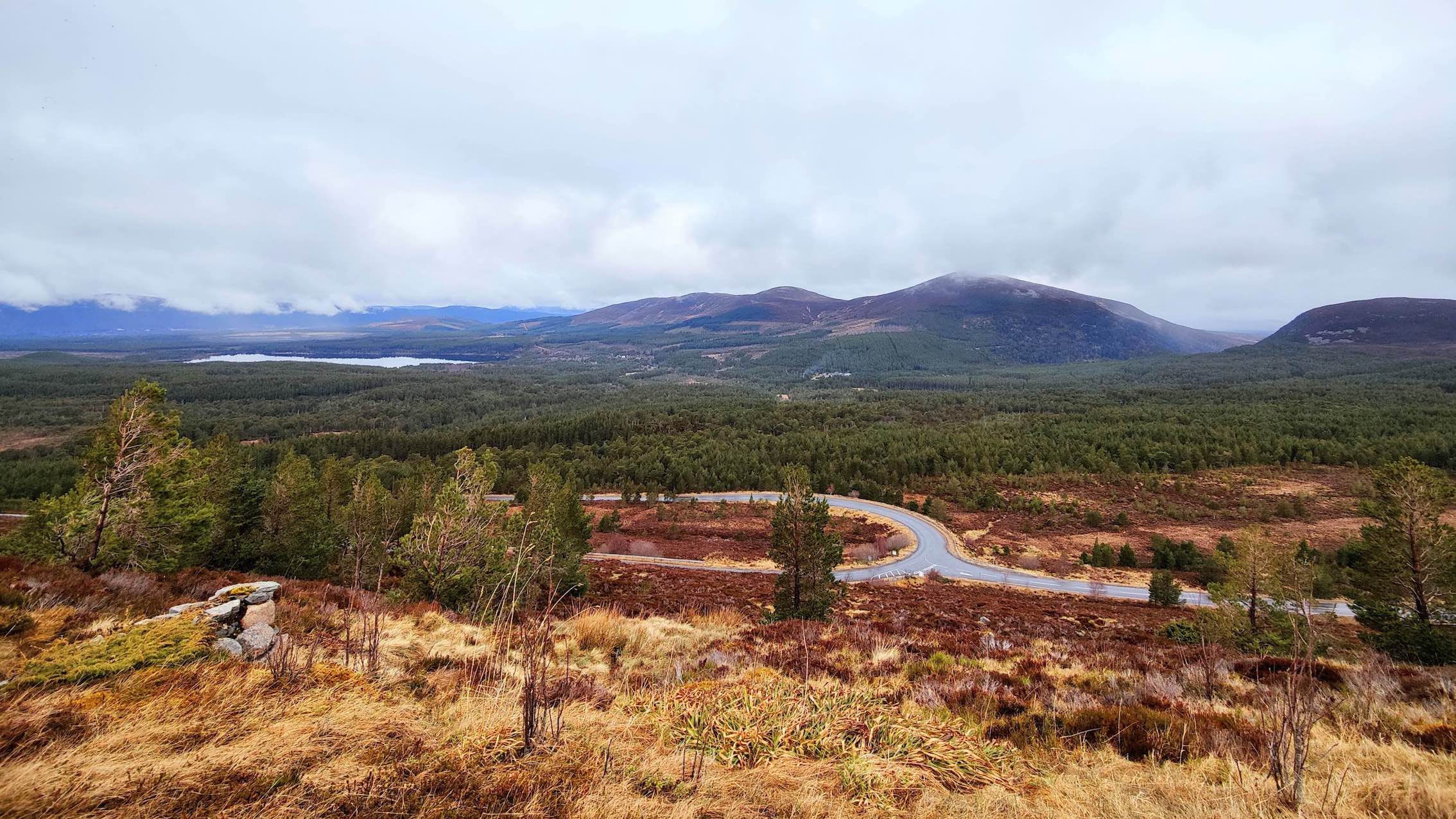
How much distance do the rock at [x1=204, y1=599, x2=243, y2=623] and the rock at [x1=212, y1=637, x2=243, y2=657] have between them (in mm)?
885

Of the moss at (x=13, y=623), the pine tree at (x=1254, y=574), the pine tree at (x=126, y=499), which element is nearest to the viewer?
the moss at (x=13, y=623)

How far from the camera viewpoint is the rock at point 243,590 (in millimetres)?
7578

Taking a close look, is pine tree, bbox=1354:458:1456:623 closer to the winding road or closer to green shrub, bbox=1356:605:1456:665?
green shrub, bbox=1356:605:1456:665

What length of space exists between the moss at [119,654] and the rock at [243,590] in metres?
2.45

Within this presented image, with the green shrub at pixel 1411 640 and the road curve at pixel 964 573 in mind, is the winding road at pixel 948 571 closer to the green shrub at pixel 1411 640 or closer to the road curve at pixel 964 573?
the road curve at pixel 964 573

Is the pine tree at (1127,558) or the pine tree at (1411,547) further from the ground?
the pine tree at (1411,547)

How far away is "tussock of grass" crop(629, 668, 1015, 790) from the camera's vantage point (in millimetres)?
4258

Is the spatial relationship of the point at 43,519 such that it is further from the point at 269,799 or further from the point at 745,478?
the point at 745,478

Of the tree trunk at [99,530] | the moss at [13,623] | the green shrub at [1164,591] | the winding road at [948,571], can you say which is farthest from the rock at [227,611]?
the green shrub at [1164,591]

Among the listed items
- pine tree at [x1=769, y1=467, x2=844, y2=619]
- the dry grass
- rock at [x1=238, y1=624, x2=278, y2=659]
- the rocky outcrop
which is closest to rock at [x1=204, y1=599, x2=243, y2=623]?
the rocky outcrop

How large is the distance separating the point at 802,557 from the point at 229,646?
15.4 metres

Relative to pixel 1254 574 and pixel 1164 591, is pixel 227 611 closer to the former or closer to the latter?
pixel 1254 574

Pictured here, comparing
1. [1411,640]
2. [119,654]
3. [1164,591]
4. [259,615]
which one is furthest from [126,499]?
[1164,591]

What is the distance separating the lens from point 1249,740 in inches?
191
